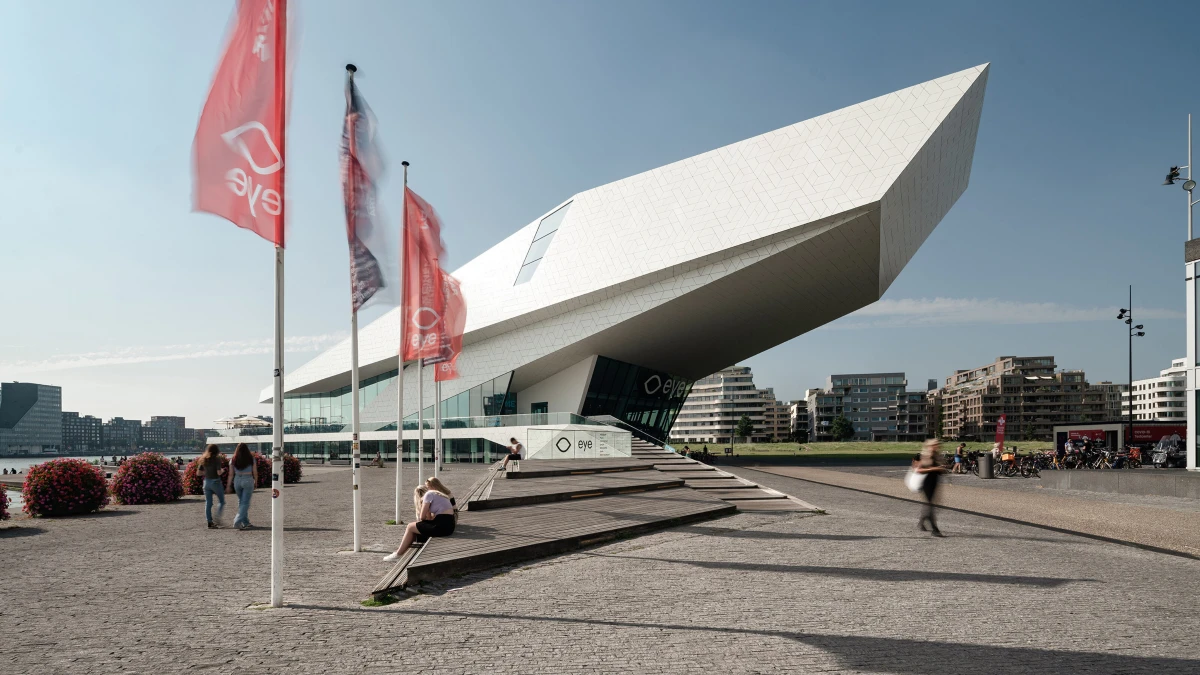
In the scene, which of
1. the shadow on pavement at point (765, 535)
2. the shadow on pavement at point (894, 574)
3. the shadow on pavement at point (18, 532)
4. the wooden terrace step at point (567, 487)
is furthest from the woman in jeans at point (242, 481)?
the shadow on pavement at point (894, 574)

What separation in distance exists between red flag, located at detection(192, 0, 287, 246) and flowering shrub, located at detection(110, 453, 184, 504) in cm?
1287

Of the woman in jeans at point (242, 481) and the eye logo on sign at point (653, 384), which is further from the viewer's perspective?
the eye logo on sign at point (653, 384)

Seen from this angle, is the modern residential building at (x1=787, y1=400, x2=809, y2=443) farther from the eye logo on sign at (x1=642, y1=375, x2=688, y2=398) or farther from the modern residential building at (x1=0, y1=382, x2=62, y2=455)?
the modern residential building at (x1=0, y1=382, x2=62, y2=455)

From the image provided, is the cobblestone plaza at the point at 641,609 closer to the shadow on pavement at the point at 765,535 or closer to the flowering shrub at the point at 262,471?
the shadow on pavement at the point at 765,535

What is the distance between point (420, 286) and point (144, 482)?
29.4 feet

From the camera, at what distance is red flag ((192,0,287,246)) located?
6.07 m

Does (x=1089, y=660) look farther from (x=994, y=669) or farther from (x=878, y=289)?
(x=878, y=289)

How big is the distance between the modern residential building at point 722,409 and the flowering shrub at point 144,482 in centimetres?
12377

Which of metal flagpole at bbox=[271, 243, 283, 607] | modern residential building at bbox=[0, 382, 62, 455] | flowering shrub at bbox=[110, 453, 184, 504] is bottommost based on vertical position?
modern residential building at bbox=[0, 382, 62, 455]

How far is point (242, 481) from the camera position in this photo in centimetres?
1150

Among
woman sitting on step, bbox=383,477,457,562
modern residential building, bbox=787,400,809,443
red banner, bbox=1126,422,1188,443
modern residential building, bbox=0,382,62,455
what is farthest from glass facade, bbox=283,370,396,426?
modern residential building, bbox=0,382,62,455

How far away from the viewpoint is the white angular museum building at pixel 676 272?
24734 mm

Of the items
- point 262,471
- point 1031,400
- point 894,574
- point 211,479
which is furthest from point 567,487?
point 1031,400

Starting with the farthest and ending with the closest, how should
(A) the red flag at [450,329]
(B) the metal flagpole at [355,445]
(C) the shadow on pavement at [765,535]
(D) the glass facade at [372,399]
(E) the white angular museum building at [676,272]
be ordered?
(D) the glass facade at [372,399] < (E) the white angular museum building at [676,272] < (A) the red flag at [450,329] < (C) the shadow on pavement at [765,535] < (B) the metal flagpole at [355,445]
